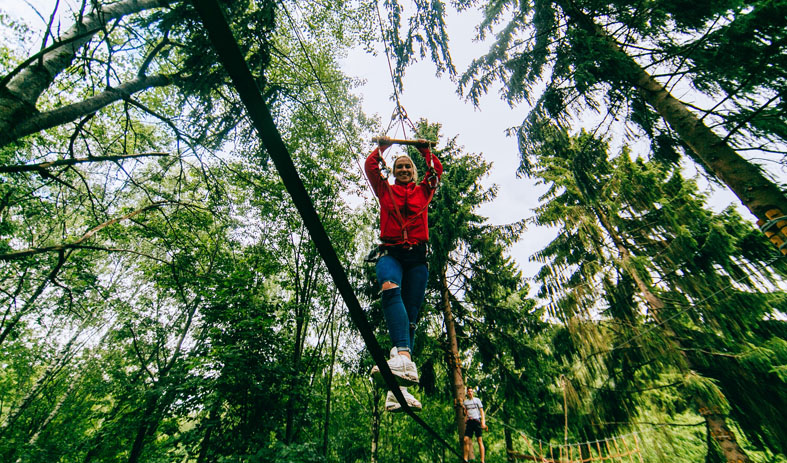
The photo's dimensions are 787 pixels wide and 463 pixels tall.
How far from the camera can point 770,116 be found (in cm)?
259

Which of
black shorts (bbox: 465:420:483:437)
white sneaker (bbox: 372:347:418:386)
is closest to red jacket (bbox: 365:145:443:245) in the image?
white sneaker (bbox: 372:347:418:386)

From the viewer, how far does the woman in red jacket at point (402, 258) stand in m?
1.83

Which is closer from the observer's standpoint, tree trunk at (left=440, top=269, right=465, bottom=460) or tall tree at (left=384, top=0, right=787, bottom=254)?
tall tree at (left=384, top=0, right=787, bottom=254)

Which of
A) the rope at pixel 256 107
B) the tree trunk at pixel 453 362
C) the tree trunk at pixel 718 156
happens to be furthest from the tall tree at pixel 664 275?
the rope at pixel 256 107

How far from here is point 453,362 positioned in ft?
23.8

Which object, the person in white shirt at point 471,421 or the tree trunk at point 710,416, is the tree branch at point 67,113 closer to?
the tree trunk at point 710,416

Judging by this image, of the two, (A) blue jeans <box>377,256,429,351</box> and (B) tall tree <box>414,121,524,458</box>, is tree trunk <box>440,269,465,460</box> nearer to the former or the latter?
(B) tall tree <box>414,121,524,458</box>

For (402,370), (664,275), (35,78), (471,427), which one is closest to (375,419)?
(471,427)

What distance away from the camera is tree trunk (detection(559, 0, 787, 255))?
8.34ft

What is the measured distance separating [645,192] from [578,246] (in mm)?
1739

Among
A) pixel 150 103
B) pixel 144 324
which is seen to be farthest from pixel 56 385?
pixel 150 103

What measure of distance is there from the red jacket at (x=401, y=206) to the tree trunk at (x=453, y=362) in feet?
20.1

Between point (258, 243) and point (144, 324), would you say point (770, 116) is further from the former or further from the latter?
point (144, 324)

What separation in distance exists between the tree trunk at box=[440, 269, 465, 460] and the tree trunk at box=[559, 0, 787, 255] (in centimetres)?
571
